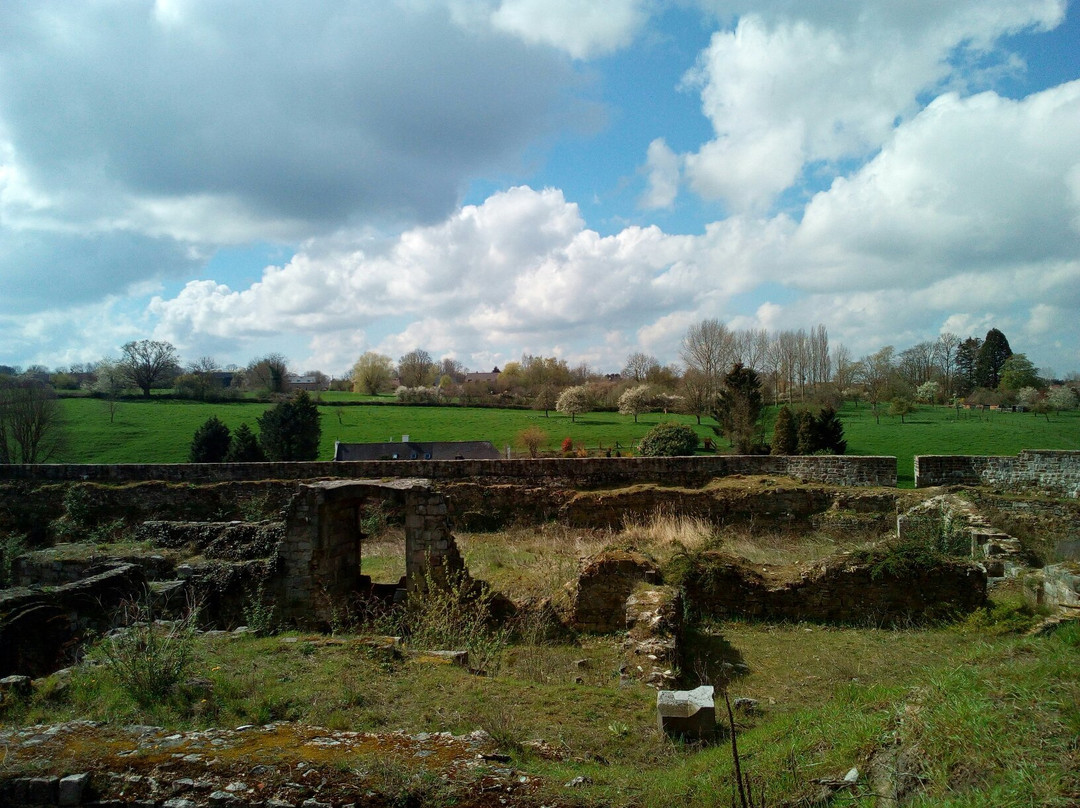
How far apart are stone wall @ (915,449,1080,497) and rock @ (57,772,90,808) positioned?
67.1 ft

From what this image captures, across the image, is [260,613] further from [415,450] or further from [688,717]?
[415,450]

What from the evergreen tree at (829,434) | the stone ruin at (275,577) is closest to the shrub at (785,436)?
the evergreen tree at (829,434)

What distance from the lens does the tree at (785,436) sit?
98.1ft

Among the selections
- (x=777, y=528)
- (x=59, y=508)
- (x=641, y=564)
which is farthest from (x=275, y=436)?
(x=641, y=564)

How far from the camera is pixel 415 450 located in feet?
113

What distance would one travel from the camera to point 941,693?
3574 mm

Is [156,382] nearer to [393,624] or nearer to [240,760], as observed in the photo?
[393,624]

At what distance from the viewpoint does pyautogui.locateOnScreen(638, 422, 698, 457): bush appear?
30.2 m

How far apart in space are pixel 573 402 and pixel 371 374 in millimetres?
29510

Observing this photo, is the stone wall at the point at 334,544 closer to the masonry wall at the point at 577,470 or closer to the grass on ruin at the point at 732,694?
the grass on ruin at the point at 732,694

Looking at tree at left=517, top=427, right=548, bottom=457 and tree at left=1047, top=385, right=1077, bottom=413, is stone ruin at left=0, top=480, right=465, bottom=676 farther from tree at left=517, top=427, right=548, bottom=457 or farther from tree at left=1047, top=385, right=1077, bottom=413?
tree at left=1047, top=385, right=1077, bottom=413

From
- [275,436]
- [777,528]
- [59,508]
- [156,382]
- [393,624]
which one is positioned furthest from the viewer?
[156,382]

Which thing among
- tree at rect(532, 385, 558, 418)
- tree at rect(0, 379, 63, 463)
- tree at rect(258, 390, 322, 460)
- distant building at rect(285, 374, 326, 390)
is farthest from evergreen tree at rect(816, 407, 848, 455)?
distant building at rect(285, 374, 326, 390)

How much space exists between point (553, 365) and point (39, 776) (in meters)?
71.6
